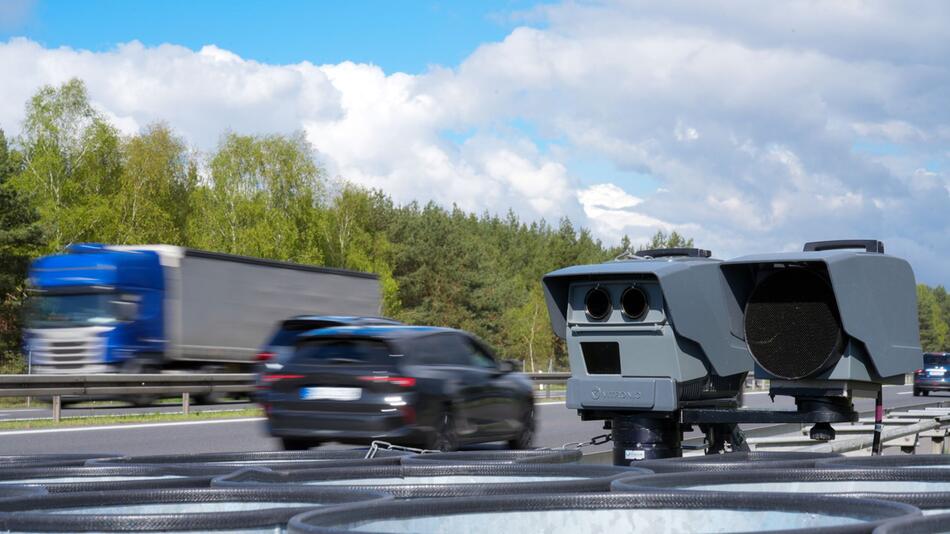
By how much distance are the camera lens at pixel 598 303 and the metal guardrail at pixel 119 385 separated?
567 inches

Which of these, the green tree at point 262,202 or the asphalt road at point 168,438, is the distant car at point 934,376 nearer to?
the asphalt road at point 168,438

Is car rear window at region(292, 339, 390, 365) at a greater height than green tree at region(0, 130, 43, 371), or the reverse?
green tree at region(0, 130, 43, 371)

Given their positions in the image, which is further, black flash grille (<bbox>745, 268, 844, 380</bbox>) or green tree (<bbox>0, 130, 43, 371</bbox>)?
green tree (<bbox>0, 130, 43, 371</bbox>)

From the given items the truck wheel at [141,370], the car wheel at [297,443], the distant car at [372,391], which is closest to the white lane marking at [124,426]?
the truck wheel at [141,370]

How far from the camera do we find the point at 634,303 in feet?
33.4

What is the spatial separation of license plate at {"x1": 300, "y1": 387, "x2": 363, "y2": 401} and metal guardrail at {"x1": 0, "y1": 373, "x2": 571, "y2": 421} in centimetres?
1004

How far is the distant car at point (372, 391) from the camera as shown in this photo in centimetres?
1490

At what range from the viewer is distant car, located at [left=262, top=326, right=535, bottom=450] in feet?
48.9

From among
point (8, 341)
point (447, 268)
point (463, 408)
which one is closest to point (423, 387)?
point (463, 408)

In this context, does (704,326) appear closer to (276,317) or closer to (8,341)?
(276,317)

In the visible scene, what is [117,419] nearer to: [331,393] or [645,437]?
[331,393]

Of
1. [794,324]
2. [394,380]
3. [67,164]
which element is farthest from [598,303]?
[67,164]

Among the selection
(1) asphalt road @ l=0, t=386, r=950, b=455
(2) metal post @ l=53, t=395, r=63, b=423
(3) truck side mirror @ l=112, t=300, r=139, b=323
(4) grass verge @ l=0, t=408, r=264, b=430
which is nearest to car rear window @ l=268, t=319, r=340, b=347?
(1) asphalt road @ l=0, t=386, r=950, b=455

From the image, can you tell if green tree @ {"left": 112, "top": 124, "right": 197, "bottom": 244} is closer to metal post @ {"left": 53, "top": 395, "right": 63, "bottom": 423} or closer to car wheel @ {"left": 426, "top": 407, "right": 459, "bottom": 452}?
metal post @ {"left": 53, "top": 395, "right": 63, "bottom": 423}
